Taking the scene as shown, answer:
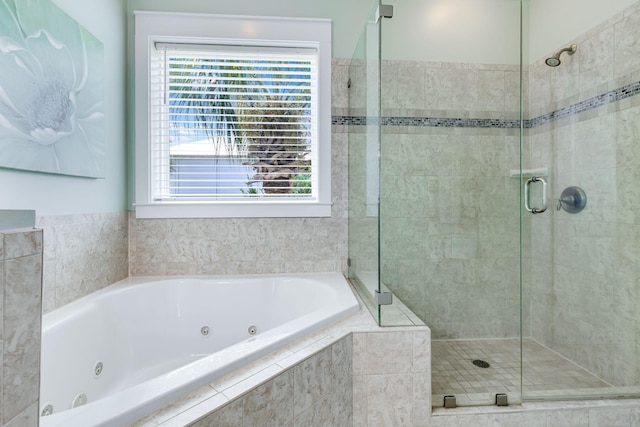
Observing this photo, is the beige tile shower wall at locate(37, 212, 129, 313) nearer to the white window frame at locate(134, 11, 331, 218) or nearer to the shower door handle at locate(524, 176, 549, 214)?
the white window frame at locate(134, 11, 331, 218)

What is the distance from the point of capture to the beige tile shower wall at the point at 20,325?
420 mm

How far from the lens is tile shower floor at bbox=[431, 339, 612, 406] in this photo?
4.78 ft

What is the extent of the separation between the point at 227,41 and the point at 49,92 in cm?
111

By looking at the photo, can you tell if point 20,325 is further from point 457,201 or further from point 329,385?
point 457,201

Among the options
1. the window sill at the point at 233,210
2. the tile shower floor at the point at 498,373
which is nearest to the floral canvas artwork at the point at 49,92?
A: the window sill at the point at 233,210

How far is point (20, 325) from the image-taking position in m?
0.44

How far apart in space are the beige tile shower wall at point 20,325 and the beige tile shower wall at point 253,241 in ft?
5.41

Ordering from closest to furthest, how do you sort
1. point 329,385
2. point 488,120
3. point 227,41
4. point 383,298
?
1. point 329,385
2. point 383,298
3. point 488,120
4. point 227,41

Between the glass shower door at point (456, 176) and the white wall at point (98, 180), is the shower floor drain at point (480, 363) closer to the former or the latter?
the glass shower door at point (456, 176)

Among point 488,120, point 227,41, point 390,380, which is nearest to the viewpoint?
point 390,380

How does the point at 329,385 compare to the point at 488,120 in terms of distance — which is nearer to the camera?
the point at 329,385

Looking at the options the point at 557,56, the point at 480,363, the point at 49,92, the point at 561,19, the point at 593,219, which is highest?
the point at 561,19

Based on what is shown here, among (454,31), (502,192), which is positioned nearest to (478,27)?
(454,31)

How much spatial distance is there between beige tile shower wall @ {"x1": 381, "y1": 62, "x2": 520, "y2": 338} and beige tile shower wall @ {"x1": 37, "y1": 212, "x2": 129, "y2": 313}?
1670mm
